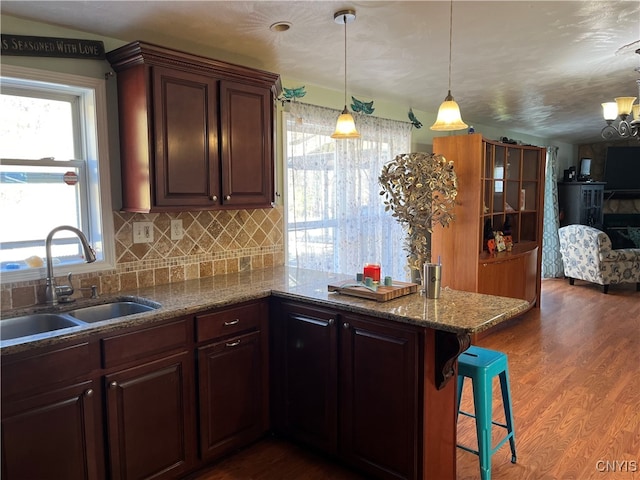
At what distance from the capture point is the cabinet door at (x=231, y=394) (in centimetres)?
228

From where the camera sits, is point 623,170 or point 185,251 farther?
point 623,170

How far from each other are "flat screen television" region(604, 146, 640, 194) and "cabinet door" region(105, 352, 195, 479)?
8145 mm

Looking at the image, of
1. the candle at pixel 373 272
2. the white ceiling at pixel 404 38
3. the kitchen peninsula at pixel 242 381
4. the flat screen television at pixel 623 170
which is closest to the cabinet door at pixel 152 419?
the kitchen peninsula at pixel 242 381

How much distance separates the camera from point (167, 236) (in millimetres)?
2752

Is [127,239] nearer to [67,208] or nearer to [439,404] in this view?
[67,208]

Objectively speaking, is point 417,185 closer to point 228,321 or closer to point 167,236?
point 228,321

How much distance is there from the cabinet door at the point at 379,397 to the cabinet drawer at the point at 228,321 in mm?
506

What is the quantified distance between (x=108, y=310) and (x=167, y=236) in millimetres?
564

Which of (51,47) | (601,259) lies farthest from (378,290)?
(601,259)

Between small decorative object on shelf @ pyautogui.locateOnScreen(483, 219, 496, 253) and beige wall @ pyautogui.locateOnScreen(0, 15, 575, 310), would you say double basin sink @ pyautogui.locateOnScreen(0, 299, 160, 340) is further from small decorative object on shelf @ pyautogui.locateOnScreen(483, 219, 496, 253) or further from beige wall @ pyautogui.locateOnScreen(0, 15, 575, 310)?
small decorative object on shelf @ pyautogui.locateOnScreen(483, 219, 496, 253)

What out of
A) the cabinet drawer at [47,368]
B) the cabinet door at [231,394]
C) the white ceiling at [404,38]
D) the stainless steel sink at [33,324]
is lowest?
the cabinet door at [231,394]

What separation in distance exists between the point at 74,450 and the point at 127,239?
1.13 m

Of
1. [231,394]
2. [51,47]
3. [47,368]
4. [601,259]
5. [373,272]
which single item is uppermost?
[51,47]

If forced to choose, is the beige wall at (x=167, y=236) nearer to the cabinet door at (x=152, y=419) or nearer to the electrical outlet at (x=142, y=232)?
the electrical outlet at (x=142, y=232)
